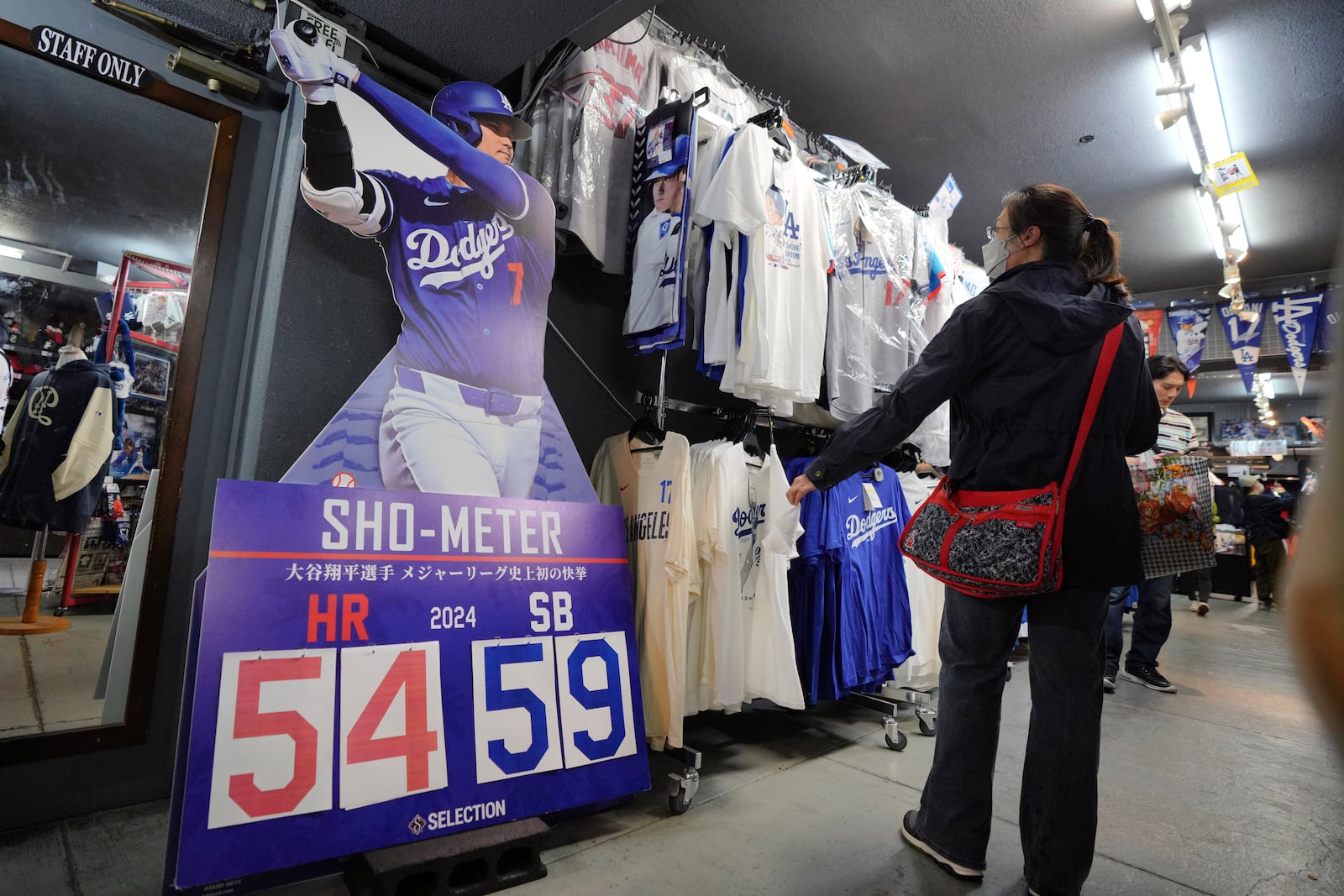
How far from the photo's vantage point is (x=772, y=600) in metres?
2.34

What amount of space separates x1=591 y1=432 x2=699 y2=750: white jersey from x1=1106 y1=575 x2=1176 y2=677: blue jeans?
2.86 metres

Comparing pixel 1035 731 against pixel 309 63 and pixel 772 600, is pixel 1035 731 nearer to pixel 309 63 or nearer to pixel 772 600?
pixel 772 600

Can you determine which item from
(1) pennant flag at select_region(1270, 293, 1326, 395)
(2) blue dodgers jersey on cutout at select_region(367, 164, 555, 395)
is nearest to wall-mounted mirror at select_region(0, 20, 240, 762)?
(2) blue dodgers jersey on cutout at select_region(367, 164, 555, 395)

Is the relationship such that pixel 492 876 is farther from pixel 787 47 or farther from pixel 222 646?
pixel 787 47

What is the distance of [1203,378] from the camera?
11.3m

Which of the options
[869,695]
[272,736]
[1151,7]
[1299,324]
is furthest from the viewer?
[1299,324]

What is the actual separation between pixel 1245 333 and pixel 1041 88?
468cm

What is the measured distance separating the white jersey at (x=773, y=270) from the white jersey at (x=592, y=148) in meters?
0.38

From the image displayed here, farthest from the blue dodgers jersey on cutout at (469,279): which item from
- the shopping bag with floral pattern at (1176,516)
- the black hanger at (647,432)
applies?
the shopping bag with floral pattern at (1176,516)

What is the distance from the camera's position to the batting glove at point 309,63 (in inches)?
68.8

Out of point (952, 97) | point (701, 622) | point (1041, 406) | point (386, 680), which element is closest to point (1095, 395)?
point (1041, 406)

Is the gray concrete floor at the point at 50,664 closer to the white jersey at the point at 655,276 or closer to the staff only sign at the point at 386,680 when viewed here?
the staff only sign at the point at 386,680

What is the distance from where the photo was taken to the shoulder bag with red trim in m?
1.44

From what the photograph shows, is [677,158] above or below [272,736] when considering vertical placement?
above
